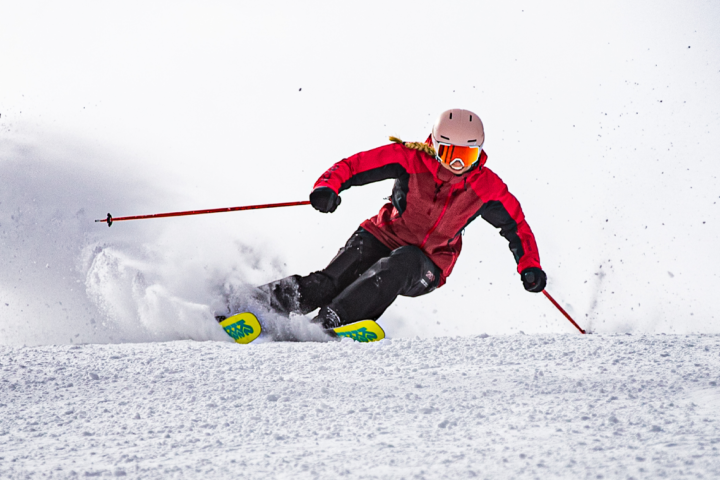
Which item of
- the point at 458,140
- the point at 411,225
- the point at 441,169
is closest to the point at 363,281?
the point at 411,225

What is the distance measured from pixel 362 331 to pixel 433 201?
0.85 meters

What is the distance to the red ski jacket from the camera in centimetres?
324

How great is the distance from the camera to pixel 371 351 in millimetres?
2211

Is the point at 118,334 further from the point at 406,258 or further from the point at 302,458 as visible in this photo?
the point at 302,458

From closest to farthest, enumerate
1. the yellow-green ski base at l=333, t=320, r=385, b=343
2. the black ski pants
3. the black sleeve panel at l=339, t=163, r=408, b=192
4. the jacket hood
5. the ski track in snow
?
the ski track in snow
the yellow-green ski base at l=333, t=320, r=385, b=343
the black ski pants
the jacket hood
the black sleeve panel at l=339, t=163, r=408, b=192

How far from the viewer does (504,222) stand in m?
3.45

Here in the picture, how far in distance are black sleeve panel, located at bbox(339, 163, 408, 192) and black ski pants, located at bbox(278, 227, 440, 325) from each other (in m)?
0.33

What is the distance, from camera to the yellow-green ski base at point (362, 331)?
293 centimetres

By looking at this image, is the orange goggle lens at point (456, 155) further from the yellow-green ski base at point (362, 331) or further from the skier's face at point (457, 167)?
the yellow-green ski base at point (362, 331)

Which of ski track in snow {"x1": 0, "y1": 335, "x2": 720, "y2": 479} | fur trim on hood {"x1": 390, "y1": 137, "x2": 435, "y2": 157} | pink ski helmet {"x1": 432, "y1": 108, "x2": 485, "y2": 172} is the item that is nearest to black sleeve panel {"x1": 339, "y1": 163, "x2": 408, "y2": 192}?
fur trim on hood {"x1": 390, "y1": 137, "x2": 435, "y2": 157}

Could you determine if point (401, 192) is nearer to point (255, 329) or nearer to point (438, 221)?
point (438, 221)

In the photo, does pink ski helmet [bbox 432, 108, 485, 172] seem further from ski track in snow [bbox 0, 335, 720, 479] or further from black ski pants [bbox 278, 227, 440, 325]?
ski track in snow [bbox 0, 335, 720, 479]

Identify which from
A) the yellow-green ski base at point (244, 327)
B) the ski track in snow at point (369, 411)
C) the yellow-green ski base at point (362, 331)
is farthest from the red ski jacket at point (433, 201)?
the ski track in snow at point (369, 411)

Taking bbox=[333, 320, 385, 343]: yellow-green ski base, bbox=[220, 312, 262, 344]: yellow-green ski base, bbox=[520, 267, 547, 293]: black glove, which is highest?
bbox=[520, 267, 547, 293]: black glove
